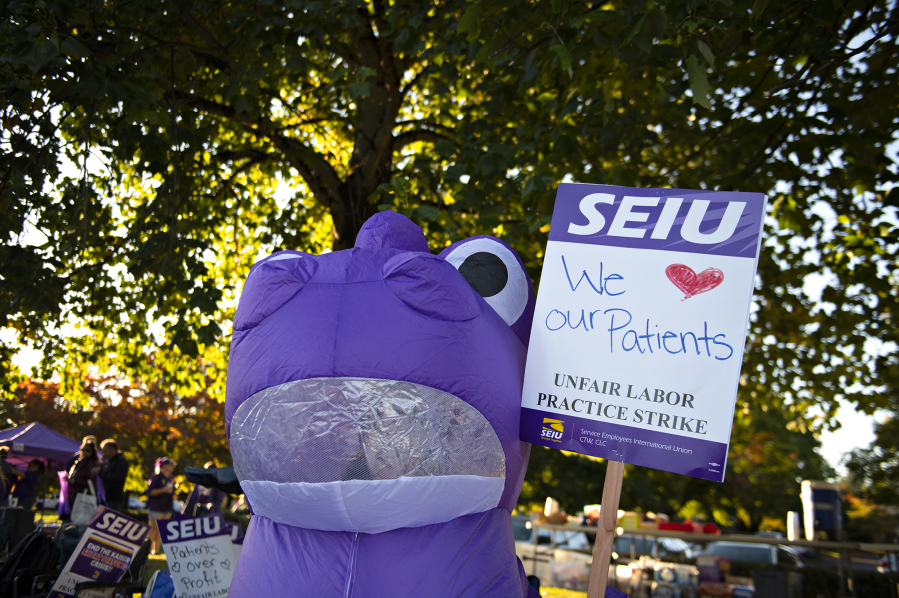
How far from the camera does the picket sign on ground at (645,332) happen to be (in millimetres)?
2111

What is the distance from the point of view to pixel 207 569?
4277mm

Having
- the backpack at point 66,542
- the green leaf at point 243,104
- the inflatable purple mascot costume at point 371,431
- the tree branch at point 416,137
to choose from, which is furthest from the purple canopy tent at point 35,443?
the inflatable purple mascot costume at point 371,431

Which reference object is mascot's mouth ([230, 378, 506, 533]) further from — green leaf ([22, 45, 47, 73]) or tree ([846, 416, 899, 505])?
tree ([846, 416, 899, 505])

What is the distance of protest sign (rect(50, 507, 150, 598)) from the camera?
413 centimetres

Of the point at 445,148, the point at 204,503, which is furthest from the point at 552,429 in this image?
the point at 204,503

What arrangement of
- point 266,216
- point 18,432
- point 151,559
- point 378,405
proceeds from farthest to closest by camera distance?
point 18,432 < point 151,559 < point 266,216 < point 378,405

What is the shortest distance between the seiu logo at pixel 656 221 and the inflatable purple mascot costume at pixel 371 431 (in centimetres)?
57

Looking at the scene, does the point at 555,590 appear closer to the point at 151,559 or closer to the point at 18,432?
the point at 151,559

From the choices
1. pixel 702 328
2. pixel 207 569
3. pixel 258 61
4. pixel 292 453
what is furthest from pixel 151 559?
pixel 702 328

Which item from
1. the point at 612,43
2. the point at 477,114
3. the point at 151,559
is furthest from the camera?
the point at 151,559

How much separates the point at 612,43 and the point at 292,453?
2705 mm

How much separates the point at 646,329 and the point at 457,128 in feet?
13.4

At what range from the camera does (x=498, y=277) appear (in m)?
2.46

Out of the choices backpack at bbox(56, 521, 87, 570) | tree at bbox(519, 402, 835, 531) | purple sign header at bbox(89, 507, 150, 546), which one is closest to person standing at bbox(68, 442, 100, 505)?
backpack at bbox(56, 521, 87, 570)
